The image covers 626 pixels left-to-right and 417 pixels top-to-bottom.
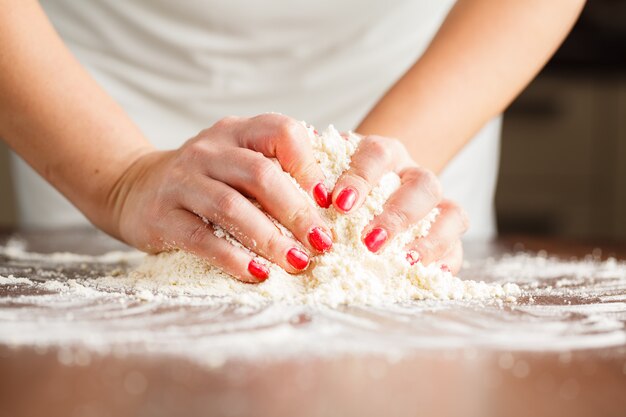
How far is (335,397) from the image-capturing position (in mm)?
389

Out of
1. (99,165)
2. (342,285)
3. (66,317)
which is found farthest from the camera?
(99,165)

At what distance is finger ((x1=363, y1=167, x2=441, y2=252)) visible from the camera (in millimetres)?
735

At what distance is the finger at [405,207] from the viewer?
73 centimetres

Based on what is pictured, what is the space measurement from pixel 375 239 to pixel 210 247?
15 cm

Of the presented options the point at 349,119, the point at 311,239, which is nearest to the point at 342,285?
the point at 311,239

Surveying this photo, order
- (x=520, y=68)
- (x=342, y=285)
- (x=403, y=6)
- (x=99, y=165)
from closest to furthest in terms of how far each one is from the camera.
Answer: (x=342, y=285), (x=99, y=165), (x=520, y=68), (x=403, y=6)

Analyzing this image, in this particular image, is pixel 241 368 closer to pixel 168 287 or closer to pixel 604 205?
pixel 168 287

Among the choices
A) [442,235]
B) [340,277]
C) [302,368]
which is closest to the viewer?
[302,368]

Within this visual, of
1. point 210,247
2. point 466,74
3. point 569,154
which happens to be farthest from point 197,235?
point 569,154

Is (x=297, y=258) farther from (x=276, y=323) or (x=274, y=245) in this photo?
(x=276, y=323)

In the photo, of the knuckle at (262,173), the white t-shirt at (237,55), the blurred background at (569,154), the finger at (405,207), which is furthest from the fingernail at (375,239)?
the blurred background at (569,154)

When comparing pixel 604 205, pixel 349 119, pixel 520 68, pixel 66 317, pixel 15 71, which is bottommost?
pixel 66 317

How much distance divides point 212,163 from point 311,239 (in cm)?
12

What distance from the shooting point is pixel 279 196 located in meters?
0.71
